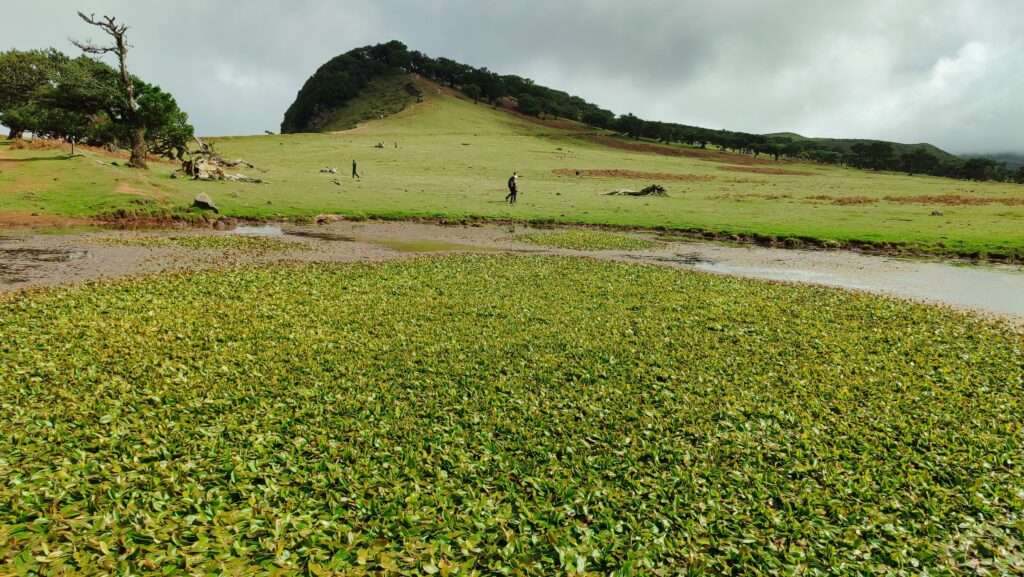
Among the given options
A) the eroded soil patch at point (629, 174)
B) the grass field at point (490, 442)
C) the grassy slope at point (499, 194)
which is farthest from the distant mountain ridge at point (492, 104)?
the grass field at point (490, 442)

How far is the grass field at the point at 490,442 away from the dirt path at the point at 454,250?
15.7ft

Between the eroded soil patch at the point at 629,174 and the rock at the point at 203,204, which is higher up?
the eroded soil patch at the point at 629,174

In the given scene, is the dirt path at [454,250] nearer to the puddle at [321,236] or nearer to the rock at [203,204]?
the puddle at [321,236]

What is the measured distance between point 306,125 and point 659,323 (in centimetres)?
16724

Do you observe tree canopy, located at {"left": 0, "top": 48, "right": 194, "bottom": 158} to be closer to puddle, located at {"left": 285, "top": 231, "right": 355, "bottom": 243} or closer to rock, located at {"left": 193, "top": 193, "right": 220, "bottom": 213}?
rock, located at {"left": 193, "top": 193, "right": 220, "bottom": 213}

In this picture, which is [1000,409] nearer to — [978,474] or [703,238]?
[978,474]

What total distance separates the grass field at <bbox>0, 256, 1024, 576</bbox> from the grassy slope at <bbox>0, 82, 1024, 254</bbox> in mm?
20486

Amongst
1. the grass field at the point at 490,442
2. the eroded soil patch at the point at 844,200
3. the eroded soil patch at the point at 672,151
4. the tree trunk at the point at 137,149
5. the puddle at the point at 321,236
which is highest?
the eroded soil patch at the point at 672,151

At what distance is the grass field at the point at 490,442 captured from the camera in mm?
5887

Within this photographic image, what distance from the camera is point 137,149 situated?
43.4m

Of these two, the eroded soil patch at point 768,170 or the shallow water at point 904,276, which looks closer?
the shallow water at point 904,276

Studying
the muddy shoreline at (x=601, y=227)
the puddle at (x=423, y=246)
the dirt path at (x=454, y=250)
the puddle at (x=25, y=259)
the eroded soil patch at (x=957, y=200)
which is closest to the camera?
the puddle at (x=25, y=259)

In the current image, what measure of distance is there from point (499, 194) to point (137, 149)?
30291mm

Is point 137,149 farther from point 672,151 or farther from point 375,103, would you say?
point 375,103
